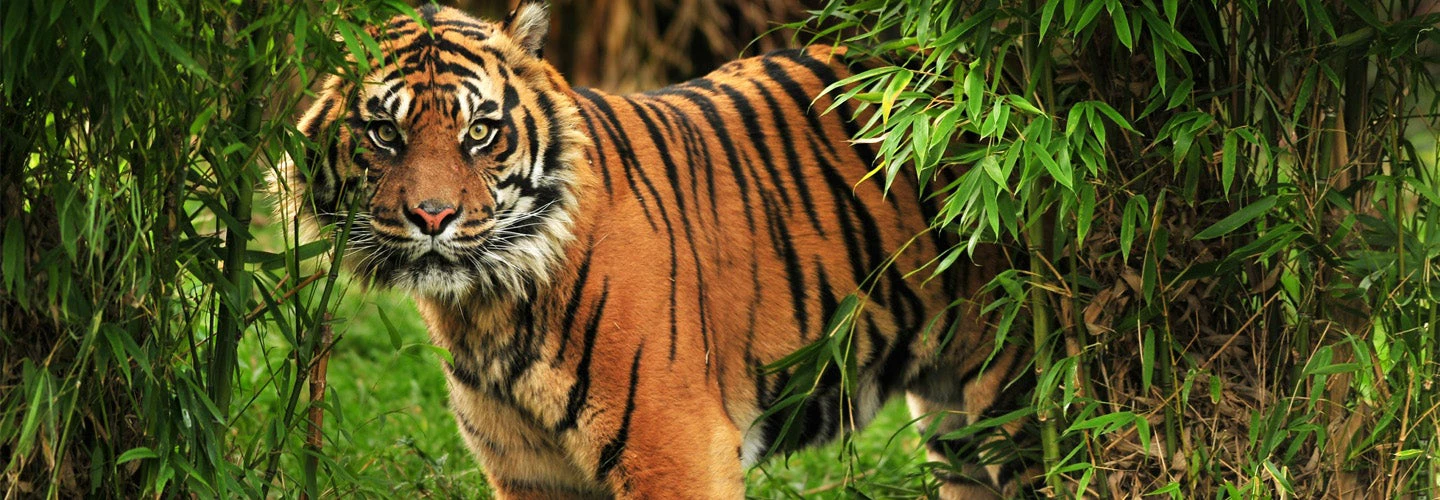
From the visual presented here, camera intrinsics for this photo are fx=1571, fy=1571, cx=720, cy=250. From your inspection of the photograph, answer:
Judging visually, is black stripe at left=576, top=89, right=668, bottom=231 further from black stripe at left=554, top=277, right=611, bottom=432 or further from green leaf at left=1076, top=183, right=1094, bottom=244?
green leaf at left=1076, top=183, right=1094, bottom=244

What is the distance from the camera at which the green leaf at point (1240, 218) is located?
8.55ft

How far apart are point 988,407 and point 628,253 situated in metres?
0.87

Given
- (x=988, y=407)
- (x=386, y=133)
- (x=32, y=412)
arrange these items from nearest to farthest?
(x=32, y=412)
(x=386, y=133)
(x=988, y=407)

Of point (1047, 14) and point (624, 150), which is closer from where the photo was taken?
point (1047, 14)

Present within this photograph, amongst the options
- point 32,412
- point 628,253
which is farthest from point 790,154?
point 32,412

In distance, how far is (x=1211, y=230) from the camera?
2.65 meters

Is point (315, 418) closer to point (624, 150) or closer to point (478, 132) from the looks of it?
point (478, 132)

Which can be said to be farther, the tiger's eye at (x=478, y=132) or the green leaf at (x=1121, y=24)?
the tiger's eye at (x=478, y=132)

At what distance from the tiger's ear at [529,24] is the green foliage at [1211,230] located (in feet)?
1.92

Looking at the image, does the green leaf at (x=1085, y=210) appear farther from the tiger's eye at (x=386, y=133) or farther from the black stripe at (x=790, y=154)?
the tiger's eye at (x=386, y=133)

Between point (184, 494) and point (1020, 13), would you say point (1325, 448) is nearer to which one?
point (1020, 13)

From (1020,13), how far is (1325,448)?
0.98 m

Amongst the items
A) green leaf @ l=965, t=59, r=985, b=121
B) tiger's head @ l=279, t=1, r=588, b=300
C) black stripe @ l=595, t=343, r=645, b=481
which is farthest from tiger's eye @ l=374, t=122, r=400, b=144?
green leaf @ l=965, t=59, r=985, b=121

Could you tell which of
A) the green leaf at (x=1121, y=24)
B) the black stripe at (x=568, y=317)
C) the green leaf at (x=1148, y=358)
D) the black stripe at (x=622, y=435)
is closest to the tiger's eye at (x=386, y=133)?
the black stripe at (x=568, y=317)
